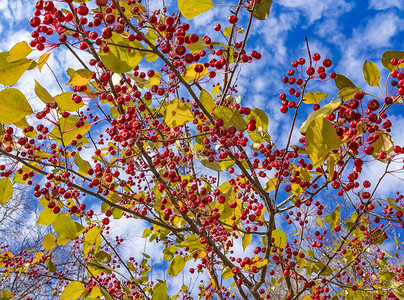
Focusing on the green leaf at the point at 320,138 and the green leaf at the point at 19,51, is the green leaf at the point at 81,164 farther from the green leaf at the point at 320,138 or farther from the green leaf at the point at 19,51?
the green leaf at the point at 320,138

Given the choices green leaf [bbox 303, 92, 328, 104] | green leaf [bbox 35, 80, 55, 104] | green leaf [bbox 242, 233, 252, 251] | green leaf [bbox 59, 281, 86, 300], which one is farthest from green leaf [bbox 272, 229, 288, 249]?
green leaf [bbox 35, 80, 55, 104]

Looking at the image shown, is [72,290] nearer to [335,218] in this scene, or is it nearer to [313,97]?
[313,97]

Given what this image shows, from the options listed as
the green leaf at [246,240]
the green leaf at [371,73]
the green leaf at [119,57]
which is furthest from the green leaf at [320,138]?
the green leaf at [246,240]

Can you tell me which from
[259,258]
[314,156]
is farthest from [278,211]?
[314,156]

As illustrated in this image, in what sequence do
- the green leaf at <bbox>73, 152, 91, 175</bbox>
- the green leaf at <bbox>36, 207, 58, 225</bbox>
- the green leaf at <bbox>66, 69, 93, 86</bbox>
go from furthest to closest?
the green leaf at <bbox>73, 152, 91, 175</bbox>, the green leaf at <bbox>36, 207, 58, 225</bbox>, the green leaf at <bbox>66, 69, 93, 86</bbox>

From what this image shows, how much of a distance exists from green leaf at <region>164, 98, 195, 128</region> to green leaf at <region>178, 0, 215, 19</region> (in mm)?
469

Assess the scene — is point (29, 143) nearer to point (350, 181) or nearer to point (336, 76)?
point (336, 76)

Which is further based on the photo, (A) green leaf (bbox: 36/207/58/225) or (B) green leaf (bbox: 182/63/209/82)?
(A) green leaf (bbox: 36/207/58/225)

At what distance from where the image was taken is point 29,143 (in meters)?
2.18

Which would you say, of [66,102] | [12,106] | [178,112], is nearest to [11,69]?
[12,106]

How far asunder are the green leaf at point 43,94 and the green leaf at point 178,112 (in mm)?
847

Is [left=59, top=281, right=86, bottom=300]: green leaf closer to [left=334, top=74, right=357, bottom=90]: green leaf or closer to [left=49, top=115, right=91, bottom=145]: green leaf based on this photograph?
[left=49, top=115, right=91, bottom=145]: green leaf

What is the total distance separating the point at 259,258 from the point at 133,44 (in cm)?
180

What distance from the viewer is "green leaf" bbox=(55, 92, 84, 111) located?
5.99 ft
